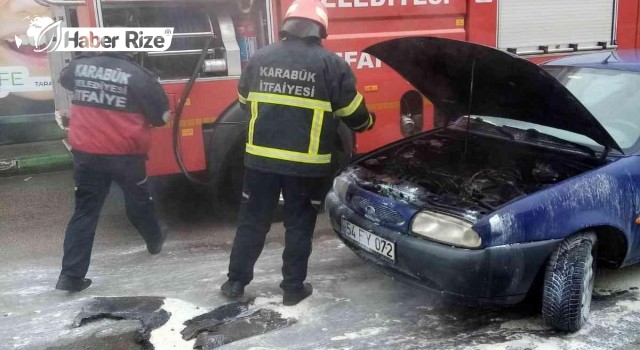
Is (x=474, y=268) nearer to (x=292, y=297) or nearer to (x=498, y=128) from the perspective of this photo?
(x=292, y=297)

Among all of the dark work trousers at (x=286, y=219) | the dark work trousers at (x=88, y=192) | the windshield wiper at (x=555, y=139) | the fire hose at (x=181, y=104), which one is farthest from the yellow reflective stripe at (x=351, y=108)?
the fire hose at (x=181, y=104)

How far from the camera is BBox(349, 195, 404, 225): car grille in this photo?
3.63 metres

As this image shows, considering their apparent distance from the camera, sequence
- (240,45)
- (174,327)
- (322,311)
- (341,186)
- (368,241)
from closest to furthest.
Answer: (174,327)
(368,241)
(322,311)
(341,186)
(240,45)

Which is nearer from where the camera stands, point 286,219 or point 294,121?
point 294,121

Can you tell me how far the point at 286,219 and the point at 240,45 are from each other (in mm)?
2093

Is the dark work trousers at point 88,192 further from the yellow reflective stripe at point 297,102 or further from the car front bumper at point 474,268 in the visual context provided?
the car front bumper at point 474,268

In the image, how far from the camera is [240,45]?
18.2 feet

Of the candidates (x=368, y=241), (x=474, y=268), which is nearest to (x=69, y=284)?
(x=368, y=241)

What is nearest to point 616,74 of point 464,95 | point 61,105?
point 464,95

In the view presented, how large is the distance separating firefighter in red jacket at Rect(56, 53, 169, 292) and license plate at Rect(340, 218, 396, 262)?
59.3 inches

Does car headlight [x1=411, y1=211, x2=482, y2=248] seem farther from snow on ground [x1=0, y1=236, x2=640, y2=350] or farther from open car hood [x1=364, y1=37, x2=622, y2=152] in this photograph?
open car hood [x1=364, y1=37, x2=622, y2=152]

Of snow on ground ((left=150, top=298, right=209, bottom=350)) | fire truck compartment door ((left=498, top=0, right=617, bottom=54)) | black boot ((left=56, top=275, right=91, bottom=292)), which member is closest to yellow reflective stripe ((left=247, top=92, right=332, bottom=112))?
snow on ground ((left=150, top=298, right=209, bottom=350))

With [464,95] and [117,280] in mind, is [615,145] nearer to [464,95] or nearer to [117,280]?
[464,95]

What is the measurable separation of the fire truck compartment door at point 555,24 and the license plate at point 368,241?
342 centimetres
